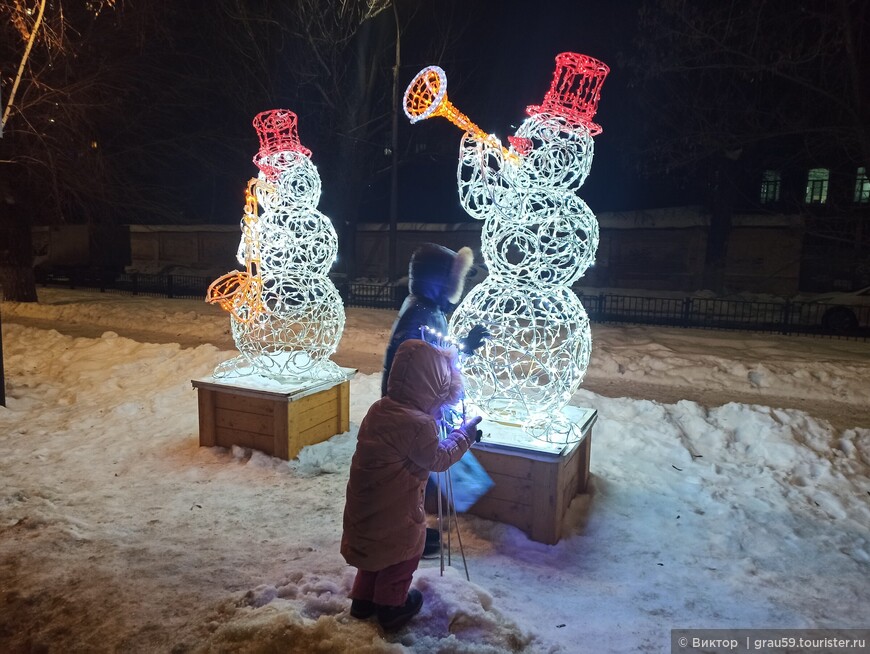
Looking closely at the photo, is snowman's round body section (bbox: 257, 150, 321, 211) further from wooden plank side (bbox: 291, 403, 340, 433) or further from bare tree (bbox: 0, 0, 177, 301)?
bare tree (bbox: 0, 0, 177, 301)

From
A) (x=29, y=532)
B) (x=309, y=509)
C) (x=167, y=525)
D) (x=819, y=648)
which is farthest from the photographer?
(x=309, y=509)

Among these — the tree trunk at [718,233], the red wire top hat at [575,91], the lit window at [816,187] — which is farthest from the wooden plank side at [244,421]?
the lit window at [816,187]

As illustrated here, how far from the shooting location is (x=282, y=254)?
19.9 ft

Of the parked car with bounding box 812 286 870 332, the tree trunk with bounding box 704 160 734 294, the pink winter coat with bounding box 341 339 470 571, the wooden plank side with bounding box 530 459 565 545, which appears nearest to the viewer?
the pink winter coat with bounding box 341 339 470 571

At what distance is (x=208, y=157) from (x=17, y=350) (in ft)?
33.0

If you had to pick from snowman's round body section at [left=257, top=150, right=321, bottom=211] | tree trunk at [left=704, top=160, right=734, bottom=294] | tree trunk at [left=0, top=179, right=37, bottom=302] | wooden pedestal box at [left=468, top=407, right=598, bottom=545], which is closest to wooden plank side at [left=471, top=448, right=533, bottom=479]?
wooden pedestal box at [left=468, top=407, right=598, bottom=545]

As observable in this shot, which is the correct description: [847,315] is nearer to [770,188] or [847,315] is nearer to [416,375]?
[770,188]

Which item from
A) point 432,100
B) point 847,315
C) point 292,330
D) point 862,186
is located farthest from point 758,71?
point 292,330

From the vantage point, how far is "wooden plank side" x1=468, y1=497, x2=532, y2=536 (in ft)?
14.6

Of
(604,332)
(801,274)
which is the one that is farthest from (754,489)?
(801,274)

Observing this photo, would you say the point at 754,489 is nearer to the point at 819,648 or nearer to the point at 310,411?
the point at 819,648

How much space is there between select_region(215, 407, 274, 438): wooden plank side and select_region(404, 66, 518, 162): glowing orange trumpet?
318 cm

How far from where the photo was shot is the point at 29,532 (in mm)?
4074

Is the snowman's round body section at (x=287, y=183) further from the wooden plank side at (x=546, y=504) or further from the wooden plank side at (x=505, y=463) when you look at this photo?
the wooden plank side at (x=546, y=504)
